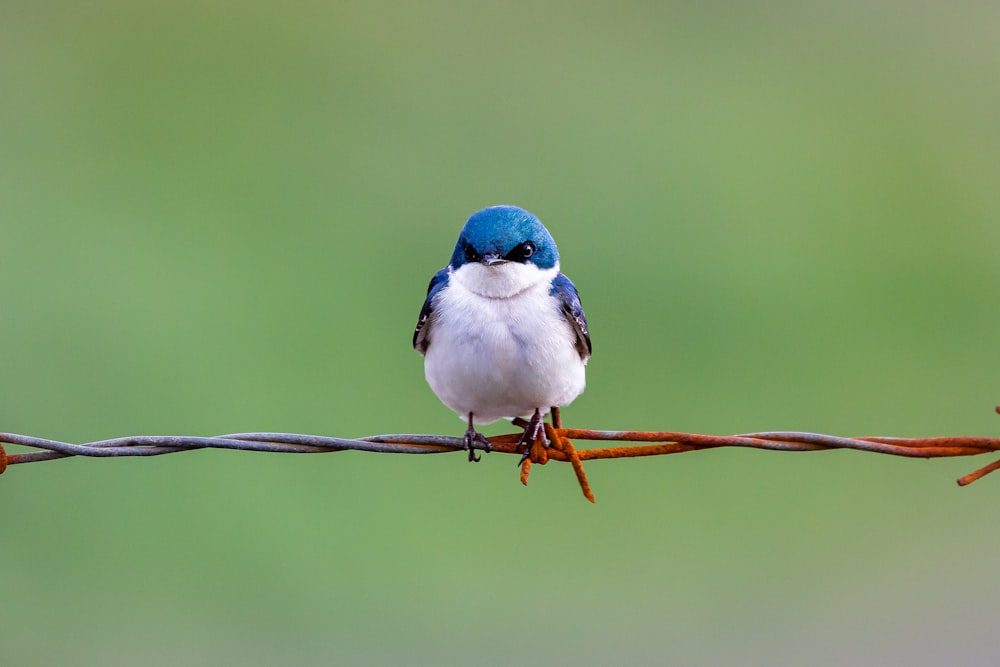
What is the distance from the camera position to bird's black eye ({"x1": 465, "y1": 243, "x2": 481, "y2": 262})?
134 inches

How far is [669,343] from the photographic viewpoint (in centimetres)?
693

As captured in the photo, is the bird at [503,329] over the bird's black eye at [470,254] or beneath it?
beneath

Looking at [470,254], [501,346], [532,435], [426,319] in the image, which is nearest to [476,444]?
[532,435]

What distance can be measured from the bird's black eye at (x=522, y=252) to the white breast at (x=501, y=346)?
33mm

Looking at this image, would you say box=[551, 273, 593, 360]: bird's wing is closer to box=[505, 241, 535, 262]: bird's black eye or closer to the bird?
the bird

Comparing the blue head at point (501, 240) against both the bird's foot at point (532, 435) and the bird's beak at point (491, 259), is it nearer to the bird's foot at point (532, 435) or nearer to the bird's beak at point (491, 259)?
the bird's beak at point (491, 259)

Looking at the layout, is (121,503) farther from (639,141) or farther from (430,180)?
(639,141)

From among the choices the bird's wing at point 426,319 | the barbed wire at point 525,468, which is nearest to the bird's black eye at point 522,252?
the bird's wing at point 426,319

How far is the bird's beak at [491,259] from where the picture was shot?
3.36 meters

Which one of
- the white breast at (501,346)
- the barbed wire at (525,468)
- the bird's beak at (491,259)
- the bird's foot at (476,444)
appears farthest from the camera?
the bird's beak at (491,259)

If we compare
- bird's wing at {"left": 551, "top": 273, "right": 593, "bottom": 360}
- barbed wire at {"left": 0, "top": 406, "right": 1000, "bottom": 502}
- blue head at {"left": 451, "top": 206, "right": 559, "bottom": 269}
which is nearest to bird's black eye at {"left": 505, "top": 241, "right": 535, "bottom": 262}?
blue head at {"left": 451, "top": 206, "right": 559, "bottom": 269}

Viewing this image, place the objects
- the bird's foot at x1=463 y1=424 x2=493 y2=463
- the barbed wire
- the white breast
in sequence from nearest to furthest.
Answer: the barbed wire < the bird's foot at x1=463 y1=424 x2=493 y2=463 < the white breast

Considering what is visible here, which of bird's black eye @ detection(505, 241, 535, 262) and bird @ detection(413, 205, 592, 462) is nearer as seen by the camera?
bird @ detection(413, 205, 592, 462)

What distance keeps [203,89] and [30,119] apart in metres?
1.37
